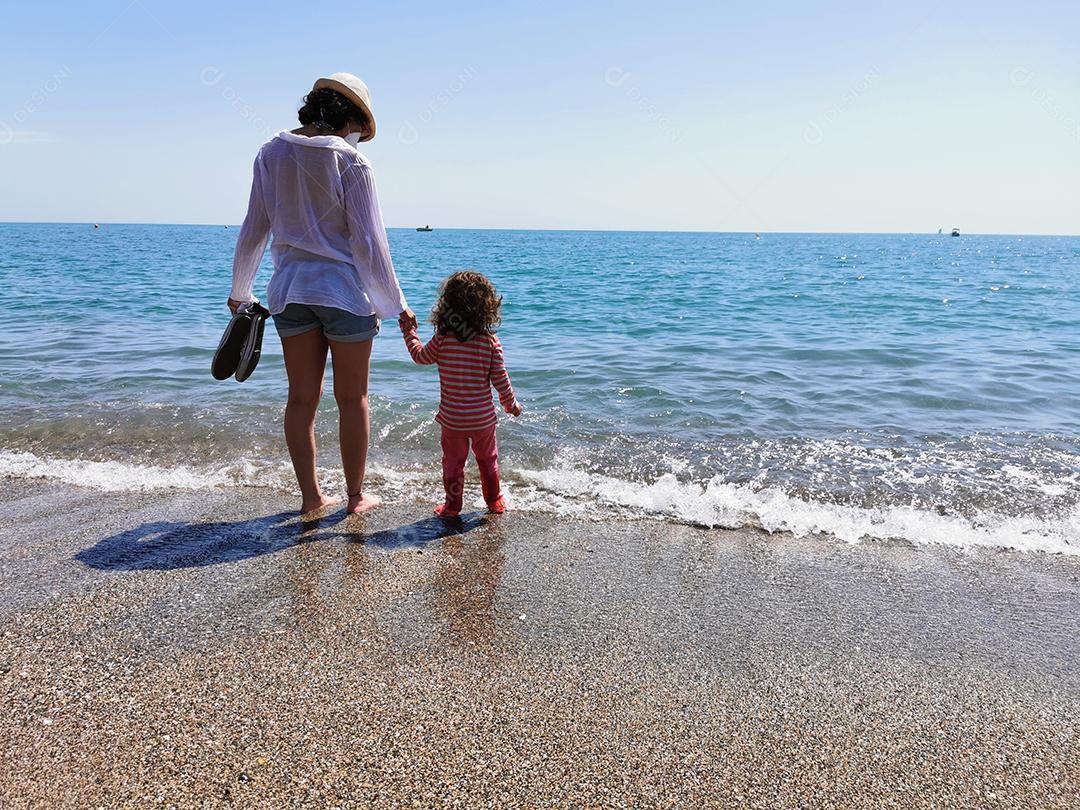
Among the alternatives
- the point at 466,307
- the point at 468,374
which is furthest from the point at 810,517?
the point at 466,307

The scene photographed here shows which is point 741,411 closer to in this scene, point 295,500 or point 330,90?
point 295,500

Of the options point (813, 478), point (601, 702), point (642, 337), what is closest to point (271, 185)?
point (601, 702)

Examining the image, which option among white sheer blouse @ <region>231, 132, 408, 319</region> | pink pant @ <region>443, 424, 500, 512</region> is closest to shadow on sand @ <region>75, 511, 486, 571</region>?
pink pant @ <region>443, 424, 500, 512</region>

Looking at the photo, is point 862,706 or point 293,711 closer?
point 293,711

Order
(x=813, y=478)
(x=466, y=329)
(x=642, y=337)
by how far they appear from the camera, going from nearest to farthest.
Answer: (x=466, y=329)
(x=813, y=478)
(x=642, y=337)

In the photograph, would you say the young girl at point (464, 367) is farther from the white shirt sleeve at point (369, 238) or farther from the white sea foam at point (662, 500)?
the white sea foam at point (662, 500)

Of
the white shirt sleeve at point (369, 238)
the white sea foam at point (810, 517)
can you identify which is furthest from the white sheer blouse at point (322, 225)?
the white sea foam at point (810, 517)

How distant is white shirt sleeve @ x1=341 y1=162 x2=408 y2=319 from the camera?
337 cm

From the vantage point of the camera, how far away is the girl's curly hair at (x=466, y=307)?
3842mm

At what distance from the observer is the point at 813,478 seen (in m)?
4.90

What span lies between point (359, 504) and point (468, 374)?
0.95 m

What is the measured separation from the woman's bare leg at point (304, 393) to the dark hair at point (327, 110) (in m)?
0.98

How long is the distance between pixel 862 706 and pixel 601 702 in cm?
85

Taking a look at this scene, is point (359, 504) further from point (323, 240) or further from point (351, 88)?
point (351, 88)
